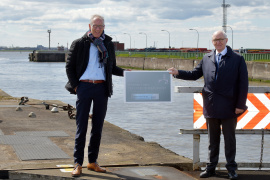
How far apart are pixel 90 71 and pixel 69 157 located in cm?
165

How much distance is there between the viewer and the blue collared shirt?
6395 mm

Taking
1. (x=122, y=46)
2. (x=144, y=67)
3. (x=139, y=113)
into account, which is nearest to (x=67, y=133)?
(x=139, y=113)

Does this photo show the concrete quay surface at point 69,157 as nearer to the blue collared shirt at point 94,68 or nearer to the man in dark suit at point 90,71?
the man in dark suit at point 90,71

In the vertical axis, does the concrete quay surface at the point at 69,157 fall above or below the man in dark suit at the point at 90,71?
below

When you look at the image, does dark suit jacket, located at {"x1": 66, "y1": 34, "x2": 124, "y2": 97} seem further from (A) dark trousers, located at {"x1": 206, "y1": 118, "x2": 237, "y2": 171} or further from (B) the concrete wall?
(B) the concrete wall

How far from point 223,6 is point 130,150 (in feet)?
310

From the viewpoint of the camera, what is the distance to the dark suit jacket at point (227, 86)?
6496 mm

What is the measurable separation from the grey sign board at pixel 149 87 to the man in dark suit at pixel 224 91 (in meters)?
0.55

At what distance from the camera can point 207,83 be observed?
6688 millimetres

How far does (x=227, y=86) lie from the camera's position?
257 inches

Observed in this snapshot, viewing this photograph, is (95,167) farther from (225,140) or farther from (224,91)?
(224,91)

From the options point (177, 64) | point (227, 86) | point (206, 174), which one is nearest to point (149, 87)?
point (227, 86)

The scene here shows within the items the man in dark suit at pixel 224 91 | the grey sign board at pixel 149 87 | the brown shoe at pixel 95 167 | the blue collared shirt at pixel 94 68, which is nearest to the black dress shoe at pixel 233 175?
the man in dark suit at pixel 224 91

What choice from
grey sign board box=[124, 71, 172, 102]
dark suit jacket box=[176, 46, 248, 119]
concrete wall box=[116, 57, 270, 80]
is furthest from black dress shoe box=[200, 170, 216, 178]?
concrete wall box=[116, 57, 270, 80]
